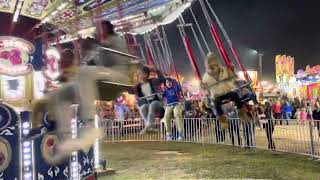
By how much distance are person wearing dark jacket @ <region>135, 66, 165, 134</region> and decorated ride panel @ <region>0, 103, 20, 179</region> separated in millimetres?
1820

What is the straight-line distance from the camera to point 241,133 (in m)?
14.3

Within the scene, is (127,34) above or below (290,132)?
above

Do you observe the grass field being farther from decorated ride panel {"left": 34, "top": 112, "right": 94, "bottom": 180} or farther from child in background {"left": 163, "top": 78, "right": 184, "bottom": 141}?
decorated ride panel {"left": 34, "top": 112, "right": 94, "bottom": 180}

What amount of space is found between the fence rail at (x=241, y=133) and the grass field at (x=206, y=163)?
0.45m

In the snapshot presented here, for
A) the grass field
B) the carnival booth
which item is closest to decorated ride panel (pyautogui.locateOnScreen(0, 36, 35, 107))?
the grass field

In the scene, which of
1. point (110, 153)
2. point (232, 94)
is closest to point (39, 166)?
point (232, 94)

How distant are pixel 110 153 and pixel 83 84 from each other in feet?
30.9

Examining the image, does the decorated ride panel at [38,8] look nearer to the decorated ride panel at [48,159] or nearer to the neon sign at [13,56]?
the neon sign at [13,56]

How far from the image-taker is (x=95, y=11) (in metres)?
6.60

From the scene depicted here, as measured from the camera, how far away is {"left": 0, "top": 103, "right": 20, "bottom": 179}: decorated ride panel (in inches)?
239

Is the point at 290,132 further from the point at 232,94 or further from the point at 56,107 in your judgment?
the point at 56,107

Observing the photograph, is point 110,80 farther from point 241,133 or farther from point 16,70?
point 241,133

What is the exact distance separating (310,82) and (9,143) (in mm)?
33726

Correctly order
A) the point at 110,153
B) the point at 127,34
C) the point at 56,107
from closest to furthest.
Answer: the point at 56,107, the point at 127,34, the point at 110,153
